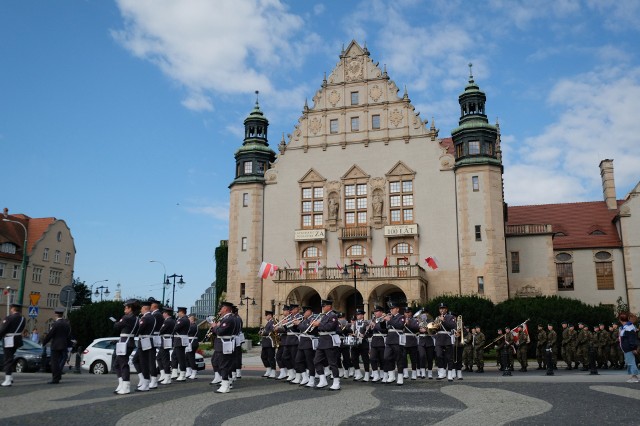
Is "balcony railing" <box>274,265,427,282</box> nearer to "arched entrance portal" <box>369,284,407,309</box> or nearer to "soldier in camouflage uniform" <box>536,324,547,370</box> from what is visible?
"arched entrance portal" <box>369,284,407,309</box>

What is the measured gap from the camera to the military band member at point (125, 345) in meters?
12.4

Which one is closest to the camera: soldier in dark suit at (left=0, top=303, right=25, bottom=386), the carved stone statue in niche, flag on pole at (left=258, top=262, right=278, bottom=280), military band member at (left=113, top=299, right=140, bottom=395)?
military band member at (left=113, top=299, right=140, bottom=395)

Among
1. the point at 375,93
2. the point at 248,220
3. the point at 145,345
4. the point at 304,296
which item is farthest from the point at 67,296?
the point at 375,93

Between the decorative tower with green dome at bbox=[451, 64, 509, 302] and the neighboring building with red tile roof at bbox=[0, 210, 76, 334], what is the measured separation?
37.0m

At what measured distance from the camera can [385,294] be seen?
4241 cm

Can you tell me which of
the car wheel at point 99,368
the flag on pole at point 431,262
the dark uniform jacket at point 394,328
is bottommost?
the car wheel at point 99,368

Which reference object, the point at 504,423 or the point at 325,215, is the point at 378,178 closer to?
the point at 325,215

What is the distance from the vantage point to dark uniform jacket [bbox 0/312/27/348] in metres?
14.7

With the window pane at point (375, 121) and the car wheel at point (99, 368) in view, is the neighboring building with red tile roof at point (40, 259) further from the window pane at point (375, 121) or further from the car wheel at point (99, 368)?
the car wheel at point (99, 368)

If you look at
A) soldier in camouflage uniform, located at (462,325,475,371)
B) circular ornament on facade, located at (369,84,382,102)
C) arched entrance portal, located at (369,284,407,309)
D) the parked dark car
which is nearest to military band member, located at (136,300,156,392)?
the parked dark car

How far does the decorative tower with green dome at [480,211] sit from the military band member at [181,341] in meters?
26.9

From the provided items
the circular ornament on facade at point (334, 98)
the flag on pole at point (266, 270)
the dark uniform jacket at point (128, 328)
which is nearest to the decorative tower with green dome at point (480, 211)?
the circular ornament on facade at point (334, 98)

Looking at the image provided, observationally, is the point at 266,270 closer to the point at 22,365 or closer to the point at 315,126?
the point at 315,126

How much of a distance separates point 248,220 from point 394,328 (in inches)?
1207
